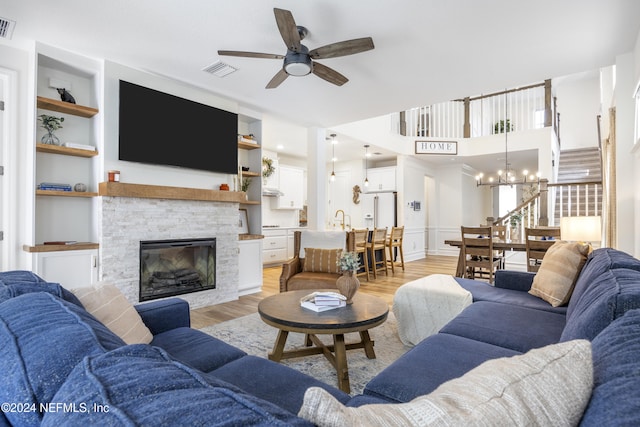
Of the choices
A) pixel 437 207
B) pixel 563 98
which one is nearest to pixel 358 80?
pixel 437 207

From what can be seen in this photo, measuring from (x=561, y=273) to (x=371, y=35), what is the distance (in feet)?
8.07

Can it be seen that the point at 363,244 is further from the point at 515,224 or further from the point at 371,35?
the point at 371,35

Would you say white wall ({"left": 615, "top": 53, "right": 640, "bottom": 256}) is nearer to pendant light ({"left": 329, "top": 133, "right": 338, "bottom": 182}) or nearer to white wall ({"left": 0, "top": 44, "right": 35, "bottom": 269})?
pendant light ({"left": 329, "top": 133, "right": 338, "bottom": 182})

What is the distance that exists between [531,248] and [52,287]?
4.95 m

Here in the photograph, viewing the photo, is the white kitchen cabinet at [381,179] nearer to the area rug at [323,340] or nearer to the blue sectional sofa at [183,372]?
the area rug at [323,340]

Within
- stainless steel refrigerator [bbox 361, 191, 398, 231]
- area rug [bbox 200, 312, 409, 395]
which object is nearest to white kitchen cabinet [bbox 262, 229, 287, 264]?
stainless steel refrigerator [bbox 361, 191, 398, 231]

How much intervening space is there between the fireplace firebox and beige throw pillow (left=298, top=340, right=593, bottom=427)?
12.0 ft

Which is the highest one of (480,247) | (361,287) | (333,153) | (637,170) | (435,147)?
(435,147)

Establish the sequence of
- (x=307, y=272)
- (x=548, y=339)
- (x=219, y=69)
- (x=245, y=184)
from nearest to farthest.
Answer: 1. (x=548, y=339)
2. (x=219, y=69)
3. (x=307, y=272)
4. (x=245, y=184)

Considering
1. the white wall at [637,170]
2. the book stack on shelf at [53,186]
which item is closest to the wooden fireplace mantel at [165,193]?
the book stack on shelf at [53,186]

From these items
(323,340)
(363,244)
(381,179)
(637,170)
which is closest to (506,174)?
(381,179)

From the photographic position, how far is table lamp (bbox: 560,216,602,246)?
11.3 ft

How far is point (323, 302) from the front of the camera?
2520 mm

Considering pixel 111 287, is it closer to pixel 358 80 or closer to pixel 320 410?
pixel 320 410
